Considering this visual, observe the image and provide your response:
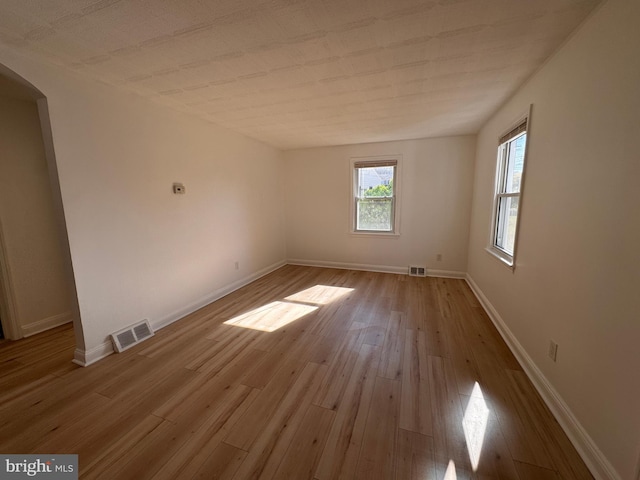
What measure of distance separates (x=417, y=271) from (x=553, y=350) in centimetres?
277

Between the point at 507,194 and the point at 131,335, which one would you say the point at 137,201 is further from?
the point at 507,194

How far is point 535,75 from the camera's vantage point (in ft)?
6.49

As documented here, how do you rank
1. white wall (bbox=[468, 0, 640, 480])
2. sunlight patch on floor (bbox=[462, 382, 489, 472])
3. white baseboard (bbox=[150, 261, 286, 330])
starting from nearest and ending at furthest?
white wall (bbox=[468, 0, 640, 480])
sunlight patch on floor (bbox=[462, 382, 489, 472])
white baseboard (bbox=[150, 261, 286, 330])

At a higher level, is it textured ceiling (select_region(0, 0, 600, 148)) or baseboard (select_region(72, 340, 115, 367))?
textured ceiling (select_region(0, 0, 600, 148))

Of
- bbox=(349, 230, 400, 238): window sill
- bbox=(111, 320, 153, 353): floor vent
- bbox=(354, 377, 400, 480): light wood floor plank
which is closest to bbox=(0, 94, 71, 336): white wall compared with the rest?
bbox=(111, 320, 153, 353): floor vent

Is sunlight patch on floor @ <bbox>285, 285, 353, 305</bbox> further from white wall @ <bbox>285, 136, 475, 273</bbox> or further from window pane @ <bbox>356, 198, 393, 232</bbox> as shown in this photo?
window pane @ <bbox>356, 198, 393, 232</bbox>

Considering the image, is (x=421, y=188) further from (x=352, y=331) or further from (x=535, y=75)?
(x=352, y=331)

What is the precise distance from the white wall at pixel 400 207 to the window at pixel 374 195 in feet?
0.45

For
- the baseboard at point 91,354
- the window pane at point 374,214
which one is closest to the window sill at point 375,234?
the window pane at point 374,214

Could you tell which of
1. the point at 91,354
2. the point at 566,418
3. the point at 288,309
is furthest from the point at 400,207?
the point at 91,354

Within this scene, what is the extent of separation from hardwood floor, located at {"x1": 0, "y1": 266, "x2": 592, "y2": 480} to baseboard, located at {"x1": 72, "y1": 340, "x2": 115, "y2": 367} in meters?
0.06

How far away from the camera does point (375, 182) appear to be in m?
4.54

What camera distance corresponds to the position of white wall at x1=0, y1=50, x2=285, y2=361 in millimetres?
1933

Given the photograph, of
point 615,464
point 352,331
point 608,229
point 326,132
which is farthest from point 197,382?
point 326,132
